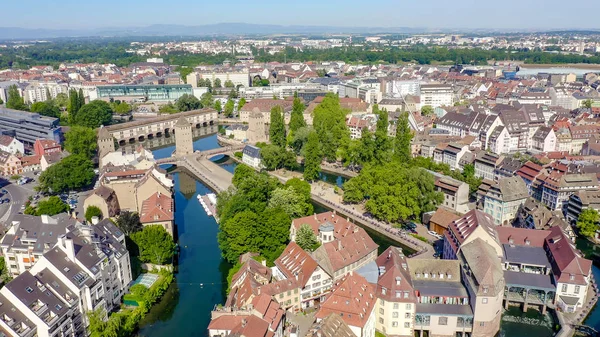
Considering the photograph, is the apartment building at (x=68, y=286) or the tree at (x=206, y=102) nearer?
the apartment building at (x=68, y=286)

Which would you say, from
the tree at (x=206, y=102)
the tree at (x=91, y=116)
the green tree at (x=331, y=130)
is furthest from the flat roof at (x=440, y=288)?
the tree at (x=206, y=102)

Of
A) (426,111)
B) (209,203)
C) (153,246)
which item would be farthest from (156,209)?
(426,111)

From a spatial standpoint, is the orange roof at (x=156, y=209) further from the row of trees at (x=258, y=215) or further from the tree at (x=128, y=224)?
the row of trees at (x=258, y=215)

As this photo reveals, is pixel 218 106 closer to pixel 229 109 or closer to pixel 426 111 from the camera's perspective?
pixel 229 109

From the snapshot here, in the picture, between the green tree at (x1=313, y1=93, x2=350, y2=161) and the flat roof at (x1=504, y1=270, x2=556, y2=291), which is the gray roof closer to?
the green tree at (x1=313, y1=93, x2=350, y2=161)

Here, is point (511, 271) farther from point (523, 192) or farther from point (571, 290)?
point (523, 192)

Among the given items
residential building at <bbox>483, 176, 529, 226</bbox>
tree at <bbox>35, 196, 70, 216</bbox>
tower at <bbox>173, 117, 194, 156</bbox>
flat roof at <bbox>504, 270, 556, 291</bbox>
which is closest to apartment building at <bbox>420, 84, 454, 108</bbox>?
tower at <bbox>173, 117, 194, 156</bbox>
